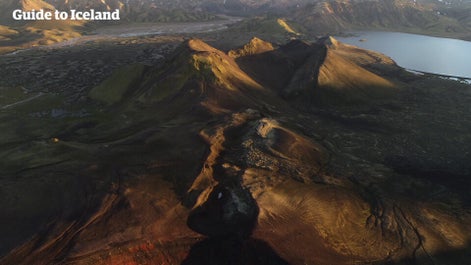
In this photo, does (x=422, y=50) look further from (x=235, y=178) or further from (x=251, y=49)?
(x=235, y=178)

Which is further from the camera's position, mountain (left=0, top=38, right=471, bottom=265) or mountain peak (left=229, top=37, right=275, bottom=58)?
mountain peak (left=229, top=37, right=275, bottom=58)

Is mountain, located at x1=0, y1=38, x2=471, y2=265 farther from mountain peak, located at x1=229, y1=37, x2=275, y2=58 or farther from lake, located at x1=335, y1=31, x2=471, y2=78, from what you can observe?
lake, located at x1=335, y1=31, x2=471, y2=78

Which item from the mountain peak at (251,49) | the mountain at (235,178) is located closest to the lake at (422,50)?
the mountain peak at (251,49)

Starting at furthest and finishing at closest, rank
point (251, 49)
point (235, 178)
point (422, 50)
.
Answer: point (422, 50) < point (251, 49) < point (235, 178)

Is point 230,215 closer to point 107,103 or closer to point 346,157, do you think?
point 346,157

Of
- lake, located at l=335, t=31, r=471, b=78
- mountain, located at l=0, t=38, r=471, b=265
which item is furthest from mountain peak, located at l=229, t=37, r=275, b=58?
lake, located at l=335, t=31, r=471, b=78

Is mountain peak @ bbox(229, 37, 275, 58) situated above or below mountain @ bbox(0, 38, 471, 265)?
above

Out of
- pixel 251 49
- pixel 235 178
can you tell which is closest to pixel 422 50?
pixel 251 49

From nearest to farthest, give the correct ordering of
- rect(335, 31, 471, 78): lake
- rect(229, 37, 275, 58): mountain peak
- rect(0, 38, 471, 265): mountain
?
rect(0, 38, 471, 265): mountain < rect(229, 37, 275, 58): mountain peak < rect(335, 31, 471, 78): lake

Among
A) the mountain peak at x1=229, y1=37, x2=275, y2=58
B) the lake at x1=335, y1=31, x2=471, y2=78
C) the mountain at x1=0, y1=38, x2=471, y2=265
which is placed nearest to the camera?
the mountain at x1=0, y1=38, x2=471, y2=265
